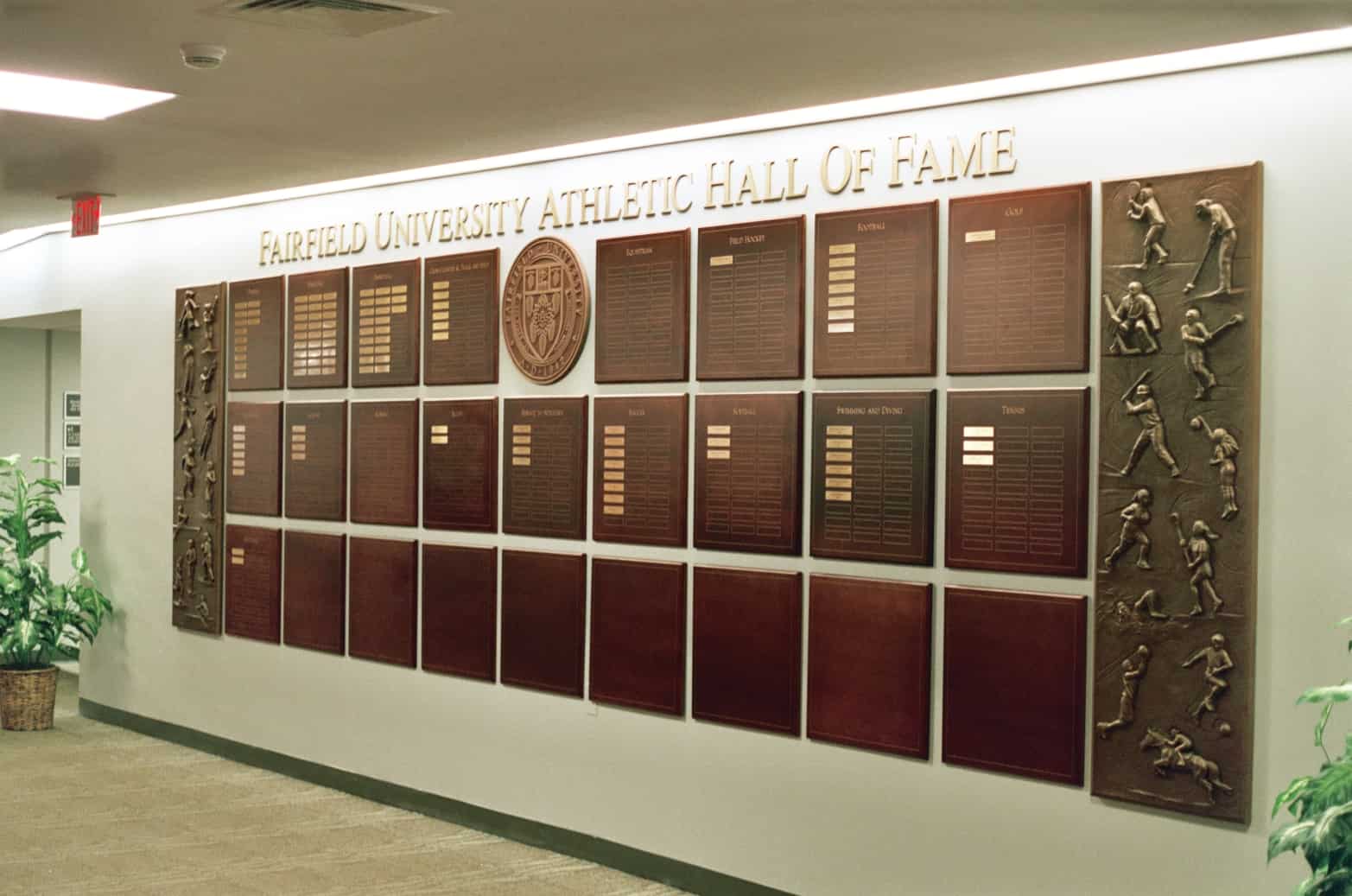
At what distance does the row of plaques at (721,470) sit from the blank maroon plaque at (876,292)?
4.9 inches

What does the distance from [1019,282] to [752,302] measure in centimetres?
115

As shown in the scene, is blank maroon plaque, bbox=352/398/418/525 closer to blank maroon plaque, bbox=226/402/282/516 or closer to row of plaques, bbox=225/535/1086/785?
row of plaques, bbox=225/535/1086/785

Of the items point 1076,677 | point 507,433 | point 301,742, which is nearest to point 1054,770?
point 1076,677

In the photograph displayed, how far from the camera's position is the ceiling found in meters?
4.18

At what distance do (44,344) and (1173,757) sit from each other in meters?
9.66

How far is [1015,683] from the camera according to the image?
4.92 metres

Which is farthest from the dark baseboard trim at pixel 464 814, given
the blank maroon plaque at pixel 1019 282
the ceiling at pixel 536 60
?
the ceiling at pixel 536 60

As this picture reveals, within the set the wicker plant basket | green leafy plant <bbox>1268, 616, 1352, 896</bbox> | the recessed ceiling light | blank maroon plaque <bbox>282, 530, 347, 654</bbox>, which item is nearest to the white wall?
blank maroon plaque <bbox>282, 530, 347, 654</bbox>

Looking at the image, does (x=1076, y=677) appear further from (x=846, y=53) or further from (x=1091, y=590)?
(x=846, y=53)

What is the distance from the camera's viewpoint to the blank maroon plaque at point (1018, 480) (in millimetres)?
4773

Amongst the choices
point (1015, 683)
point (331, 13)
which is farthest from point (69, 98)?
point (1015, 683)

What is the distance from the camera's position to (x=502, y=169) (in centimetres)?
674

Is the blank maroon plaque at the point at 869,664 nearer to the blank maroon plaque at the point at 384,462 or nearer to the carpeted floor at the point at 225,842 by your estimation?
the carpeted floor at the point at 225,842

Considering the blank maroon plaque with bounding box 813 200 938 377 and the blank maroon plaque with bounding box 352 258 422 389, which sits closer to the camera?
the blank maroon plaque with bounding box 813 200 938 377
